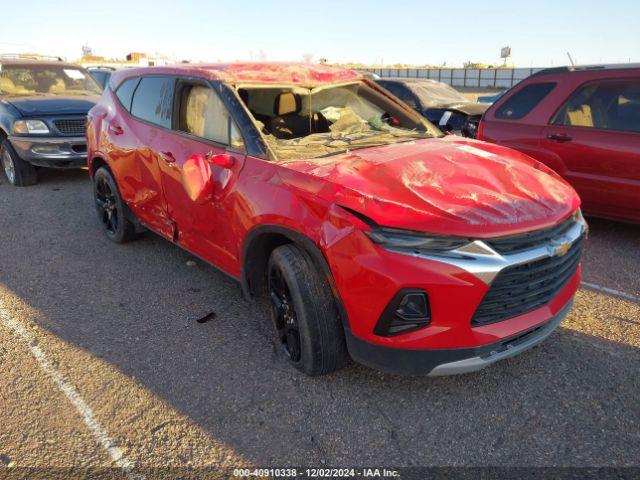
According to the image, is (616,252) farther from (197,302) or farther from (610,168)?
(197,302)

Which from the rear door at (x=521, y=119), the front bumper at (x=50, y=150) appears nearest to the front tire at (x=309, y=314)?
the rear door at (x=521, y=119)

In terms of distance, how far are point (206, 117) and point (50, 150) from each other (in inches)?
197

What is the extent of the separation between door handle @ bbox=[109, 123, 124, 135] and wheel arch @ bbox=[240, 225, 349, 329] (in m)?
2.25

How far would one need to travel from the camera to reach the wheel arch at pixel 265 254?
2.61 metres

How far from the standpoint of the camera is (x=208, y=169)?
11.1 feet

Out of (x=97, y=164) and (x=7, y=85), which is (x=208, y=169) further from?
(x=7, y=85)

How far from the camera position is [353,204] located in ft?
8.26

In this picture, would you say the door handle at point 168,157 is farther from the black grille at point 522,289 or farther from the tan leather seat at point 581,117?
the tan leather seat at point 581,117

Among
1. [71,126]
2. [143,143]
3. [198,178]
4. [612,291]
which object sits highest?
[143,143]

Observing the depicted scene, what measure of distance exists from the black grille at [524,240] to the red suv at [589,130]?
2673 millimetres

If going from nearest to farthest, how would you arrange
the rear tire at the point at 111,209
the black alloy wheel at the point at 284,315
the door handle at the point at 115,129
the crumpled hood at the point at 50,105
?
1. the black alloy wheel at the point at 284,315
2. the door handle at the point at 115,129
3. the rear tire at the point at 111,209
4. the crumpled hood at the point at 50,105

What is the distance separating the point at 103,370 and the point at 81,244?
8.55ft

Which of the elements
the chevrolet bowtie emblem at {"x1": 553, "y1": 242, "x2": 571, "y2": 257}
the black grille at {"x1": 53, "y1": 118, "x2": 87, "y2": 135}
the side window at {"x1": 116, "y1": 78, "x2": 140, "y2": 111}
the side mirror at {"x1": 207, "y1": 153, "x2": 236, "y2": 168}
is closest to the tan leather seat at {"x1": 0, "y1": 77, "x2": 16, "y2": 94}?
the black grille at {"x1": 53, "y1": 118, "x2": 87, "y2": 135}

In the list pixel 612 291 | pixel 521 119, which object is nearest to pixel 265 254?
pixel 612 291
